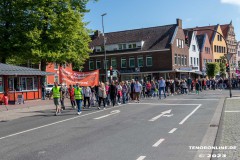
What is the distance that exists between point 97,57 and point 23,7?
30.4 metres

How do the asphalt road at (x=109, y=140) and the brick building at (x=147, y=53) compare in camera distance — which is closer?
the asphalt road at (x=109, y=140)

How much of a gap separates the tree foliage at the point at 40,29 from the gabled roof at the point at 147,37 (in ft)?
78.4

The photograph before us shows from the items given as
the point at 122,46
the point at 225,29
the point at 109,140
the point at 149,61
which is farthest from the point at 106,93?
the point at 225,29

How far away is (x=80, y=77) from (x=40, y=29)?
11.9m

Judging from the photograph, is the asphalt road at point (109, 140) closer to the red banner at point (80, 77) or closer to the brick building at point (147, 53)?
the red banner at point (80, 77)

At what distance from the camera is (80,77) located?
82.1 ft

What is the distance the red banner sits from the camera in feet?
78.5

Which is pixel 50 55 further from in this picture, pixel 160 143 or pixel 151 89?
pixel 160 143

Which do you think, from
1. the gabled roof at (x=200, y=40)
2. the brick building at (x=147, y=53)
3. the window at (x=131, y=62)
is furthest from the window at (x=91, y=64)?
the gabled roof at (x=200, y=40)

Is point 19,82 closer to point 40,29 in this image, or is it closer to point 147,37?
point 40,29

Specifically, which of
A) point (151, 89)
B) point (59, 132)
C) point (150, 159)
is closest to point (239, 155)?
point (150, 159)

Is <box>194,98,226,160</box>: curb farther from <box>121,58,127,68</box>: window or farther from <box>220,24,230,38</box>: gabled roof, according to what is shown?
<box>220,24,230,38</box>: gabled roof

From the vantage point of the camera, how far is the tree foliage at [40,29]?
33.7 meters

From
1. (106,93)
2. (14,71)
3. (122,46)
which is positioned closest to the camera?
(106,93)
